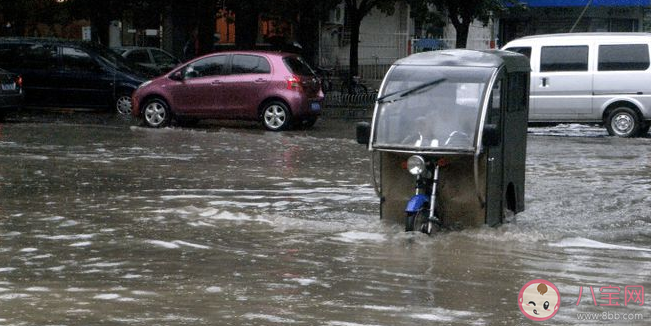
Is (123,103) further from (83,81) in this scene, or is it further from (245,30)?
(245,30)

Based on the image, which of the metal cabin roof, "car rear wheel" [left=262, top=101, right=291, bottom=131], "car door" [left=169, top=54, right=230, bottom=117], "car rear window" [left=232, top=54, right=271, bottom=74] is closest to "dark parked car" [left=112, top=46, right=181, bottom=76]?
"car door" [left=169, top=54, right=230, bottom=117]

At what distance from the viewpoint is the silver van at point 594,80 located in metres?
22.5

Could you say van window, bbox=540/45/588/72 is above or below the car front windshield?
above

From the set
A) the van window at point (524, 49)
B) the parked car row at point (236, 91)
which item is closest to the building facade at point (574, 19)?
the van window at point (524, 49)

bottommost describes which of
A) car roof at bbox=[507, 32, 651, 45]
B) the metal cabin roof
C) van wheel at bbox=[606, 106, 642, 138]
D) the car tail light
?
van wheel at bbox=[606, 106, 642, 138]

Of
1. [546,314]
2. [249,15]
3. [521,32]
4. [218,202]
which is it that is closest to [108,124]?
[249,15]

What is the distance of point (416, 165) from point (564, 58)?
12972 mm

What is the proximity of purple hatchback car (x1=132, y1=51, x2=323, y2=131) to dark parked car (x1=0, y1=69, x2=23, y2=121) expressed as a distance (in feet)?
8.02

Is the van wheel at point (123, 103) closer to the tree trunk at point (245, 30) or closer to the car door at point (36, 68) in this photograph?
the car door at point (36, 68)

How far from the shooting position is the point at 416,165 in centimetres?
1070

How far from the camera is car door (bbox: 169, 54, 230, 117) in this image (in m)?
23.5

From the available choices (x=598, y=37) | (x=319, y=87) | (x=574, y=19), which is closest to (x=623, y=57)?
(x=598, y=37)

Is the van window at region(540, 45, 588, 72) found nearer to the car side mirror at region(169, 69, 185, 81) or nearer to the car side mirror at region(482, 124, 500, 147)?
the car side mirror at region(169, 69, 185, 81)

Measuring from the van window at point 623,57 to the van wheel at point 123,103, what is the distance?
10.2 m
